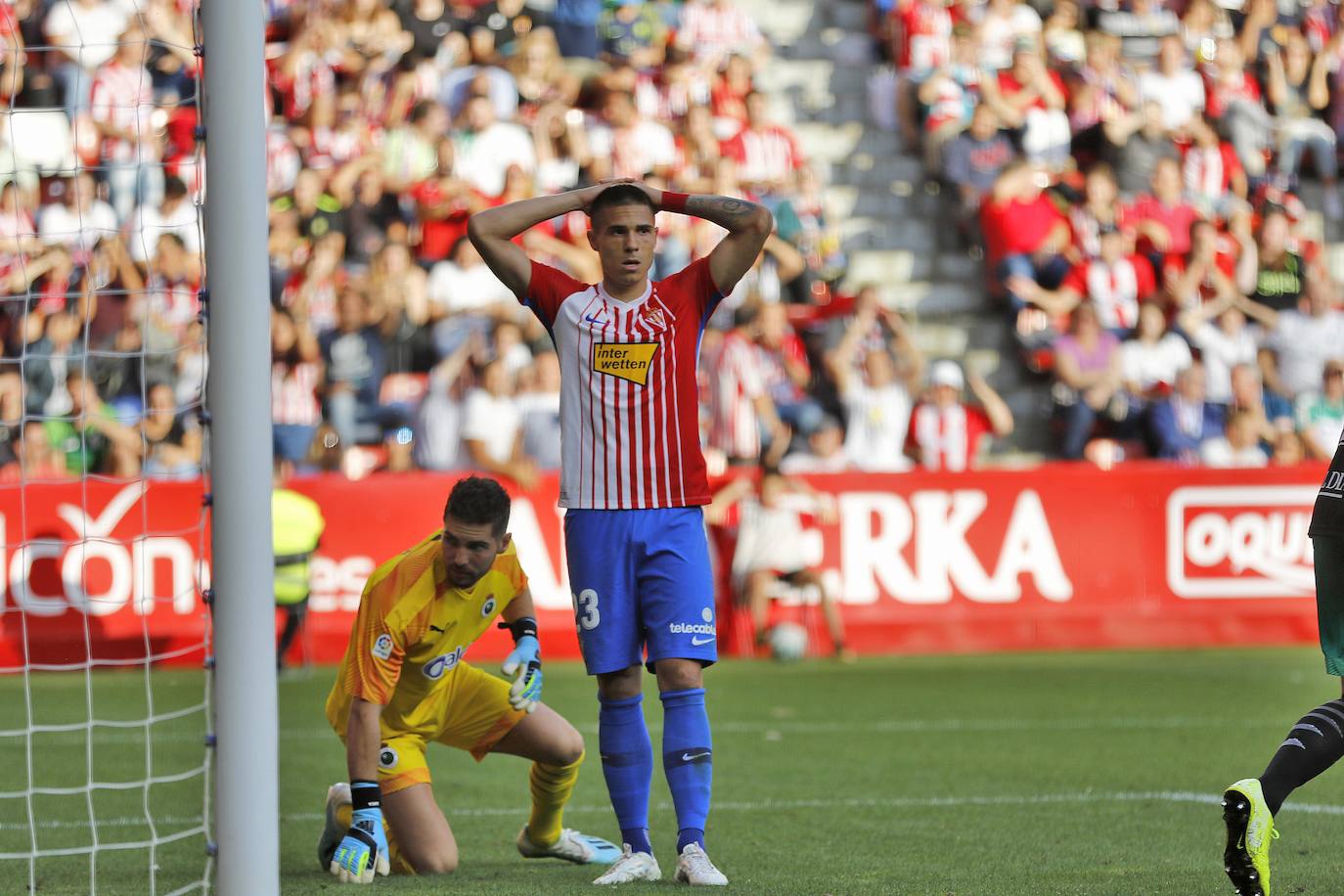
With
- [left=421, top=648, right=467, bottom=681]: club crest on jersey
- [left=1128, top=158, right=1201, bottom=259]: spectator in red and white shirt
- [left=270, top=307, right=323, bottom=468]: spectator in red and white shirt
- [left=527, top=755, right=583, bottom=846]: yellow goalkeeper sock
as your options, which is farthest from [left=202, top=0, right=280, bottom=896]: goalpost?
[left=1128, top=158, right=1201, bottom=259]: spectator in red and white shirt

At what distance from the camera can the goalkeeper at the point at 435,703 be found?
5.60 metres

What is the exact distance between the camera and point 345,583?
12992 millimetres

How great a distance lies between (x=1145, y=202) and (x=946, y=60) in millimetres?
2274

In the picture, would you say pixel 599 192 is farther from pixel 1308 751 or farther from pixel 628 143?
pixel 628 143

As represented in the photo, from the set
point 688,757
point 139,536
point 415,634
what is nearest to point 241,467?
point 415,634

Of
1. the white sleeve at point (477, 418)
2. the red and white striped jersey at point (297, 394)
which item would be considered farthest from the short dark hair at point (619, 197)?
the red and white striped jersey at point (297, 394)

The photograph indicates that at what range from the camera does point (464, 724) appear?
625 cm

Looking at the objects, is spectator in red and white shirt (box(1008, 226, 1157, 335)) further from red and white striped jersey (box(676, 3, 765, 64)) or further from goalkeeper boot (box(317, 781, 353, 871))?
goalkeeper boot (box(317, 781, 353, 871))

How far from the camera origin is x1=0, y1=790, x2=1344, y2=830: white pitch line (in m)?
7.16

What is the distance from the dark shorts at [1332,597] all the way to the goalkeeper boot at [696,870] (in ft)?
5.77

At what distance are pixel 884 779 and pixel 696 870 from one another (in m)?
2.83

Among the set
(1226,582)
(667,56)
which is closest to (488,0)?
(667,56)

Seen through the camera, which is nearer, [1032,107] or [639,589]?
[639,589]

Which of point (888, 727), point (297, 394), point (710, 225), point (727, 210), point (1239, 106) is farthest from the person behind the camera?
point (1239, 106)
